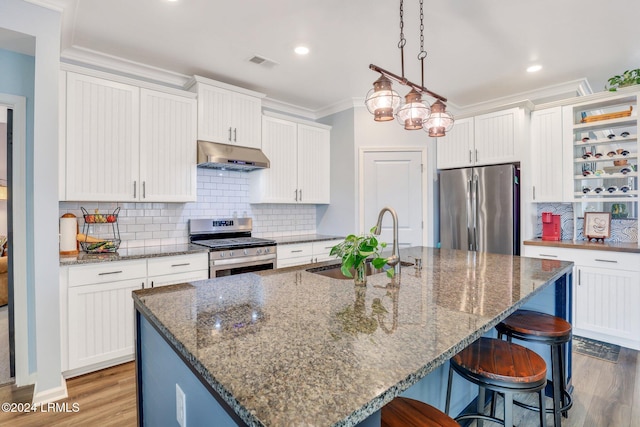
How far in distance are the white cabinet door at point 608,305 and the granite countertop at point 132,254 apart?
3551mm

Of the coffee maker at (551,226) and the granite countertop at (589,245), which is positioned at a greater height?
the coffee maker at (551,226)

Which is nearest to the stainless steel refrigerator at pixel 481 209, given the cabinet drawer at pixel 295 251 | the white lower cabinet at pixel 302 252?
the white lower cabinet at pixel 302 252

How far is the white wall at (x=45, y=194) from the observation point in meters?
2.14

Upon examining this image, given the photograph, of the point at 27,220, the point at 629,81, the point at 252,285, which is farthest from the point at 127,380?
the point at 629,81

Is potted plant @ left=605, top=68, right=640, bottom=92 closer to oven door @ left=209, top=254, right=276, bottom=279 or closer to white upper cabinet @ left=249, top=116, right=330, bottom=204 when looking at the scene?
white upper cabinet @ left=249, top=116, right=330, bottom=204

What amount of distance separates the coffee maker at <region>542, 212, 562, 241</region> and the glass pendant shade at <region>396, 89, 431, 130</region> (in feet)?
7.82

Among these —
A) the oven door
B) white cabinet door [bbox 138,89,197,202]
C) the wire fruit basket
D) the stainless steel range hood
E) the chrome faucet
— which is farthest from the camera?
the stainless steel range hood

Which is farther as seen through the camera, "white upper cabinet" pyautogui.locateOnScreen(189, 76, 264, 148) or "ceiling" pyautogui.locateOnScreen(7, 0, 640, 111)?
"white upper cabinet" pyautogui.locateOnScreen(189, 76, 264, 148)

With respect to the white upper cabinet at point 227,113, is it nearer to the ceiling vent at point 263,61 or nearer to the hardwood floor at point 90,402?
the ceiling vent at point 263,61

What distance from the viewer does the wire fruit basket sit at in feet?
8.71

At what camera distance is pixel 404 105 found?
6.77 feet

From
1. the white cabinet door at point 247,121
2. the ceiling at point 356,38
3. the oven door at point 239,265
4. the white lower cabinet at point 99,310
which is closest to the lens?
the ceiling at point 356,38

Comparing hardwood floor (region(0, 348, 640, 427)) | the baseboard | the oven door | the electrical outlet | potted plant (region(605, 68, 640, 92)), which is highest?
potted plant (region(605, 68, 640, 92))

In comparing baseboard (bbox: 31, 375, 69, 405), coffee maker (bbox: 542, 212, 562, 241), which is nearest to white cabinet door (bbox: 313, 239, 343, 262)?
coffee maker (bbox: 542, 212, 562, 241)
